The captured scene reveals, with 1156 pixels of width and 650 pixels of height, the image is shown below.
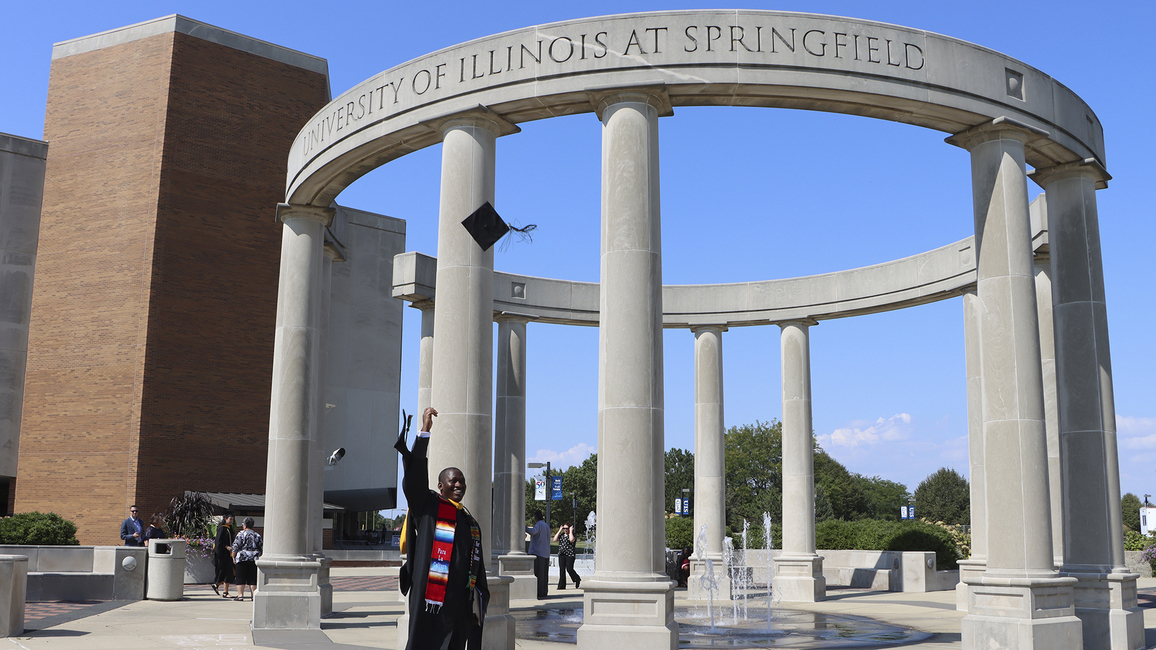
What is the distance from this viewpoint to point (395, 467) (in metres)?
52.9

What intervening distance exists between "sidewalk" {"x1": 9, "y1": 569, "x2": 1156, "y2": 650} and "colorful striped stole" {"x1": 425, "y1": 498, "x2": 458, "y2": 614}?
712 cm

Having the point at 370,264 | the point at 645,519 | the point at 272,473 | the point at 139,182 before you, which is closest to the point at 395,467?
the point at 370,264

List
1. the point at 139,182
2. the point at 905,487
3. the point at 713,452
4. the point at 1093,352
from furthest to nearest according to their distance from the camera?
the point at 905,487, the point at 139,182, the point at 713,452, the point at 1093,352

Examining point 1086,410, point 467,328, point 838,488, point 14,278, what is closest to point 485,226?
point 467,328

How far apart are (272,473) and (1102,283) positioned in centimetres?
1545

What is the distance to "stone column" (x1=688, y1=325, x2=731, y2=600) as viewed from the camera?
2880cm

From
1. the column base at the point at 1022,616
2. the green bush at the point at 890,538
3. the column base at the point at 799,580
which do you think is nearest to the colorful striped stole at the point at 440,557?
the column base at the point at 1022,616

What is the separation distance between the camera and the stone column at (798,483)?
26.1m

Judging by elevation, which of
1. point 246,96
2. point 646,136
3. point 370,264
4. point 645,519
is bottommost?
point 645,519

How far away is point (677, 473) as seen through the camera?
107625 mm

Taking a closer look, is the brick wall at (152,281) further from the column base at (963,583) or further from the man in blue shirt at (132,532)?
the column base at (963,583)

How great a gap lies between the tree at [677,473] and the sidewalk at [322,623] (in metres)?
76.7

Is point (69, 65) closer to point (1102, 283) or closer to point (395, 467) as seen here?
point (395, 467)

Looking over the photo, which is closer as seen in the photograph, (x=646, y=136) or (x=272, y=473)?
(x=646, y=136)
